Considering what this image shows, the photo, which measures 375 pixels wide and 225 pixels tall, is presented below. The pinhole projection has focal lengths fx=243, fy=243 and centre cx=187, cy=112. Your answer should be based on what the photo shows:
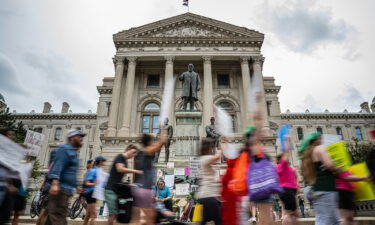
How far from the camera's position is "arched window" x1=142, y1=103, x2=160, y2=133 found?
27156 millimetres

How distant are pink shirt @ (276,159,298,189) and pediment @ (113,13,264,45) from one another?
84.0 feet

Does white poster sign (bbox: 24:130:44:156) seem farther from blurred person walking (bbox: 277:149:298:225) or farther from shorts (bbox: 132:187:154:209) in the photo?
blurred person walking (bbox: 277:149:298:225)

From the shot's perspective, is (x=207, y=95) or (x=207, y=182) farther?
(x=207, y=95)

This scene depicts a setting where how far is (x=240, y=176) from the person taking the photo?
10.8 feet

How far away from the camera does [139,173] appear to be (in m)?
3.87

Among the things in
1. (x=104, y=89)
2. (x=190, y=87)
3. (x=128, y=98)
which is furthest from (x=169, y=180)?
(x=104, y=89)

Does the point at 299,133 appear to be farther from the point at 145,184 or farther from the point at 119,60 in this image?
the point at 145,184

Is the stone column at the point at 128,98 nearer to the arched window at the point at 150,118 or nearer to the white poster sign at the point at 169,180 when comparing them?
the arched window at the point at 150,118

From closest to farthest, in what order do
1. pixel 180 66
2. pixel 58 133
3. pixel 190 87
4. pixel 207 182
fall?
pixel 207 182 → pixel 190 87 → pixel 180 66 → pixel 58 133

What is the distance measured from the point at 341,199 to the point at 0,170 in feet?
15.8

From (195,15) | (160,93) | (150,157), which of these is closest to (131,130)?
(160,93)

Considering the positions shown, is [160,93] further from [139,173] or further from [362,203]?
[139,173]

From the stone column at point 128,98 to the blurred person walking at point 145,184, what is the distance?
20.2 m

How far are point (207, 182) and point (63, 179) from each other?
83.7 inches
